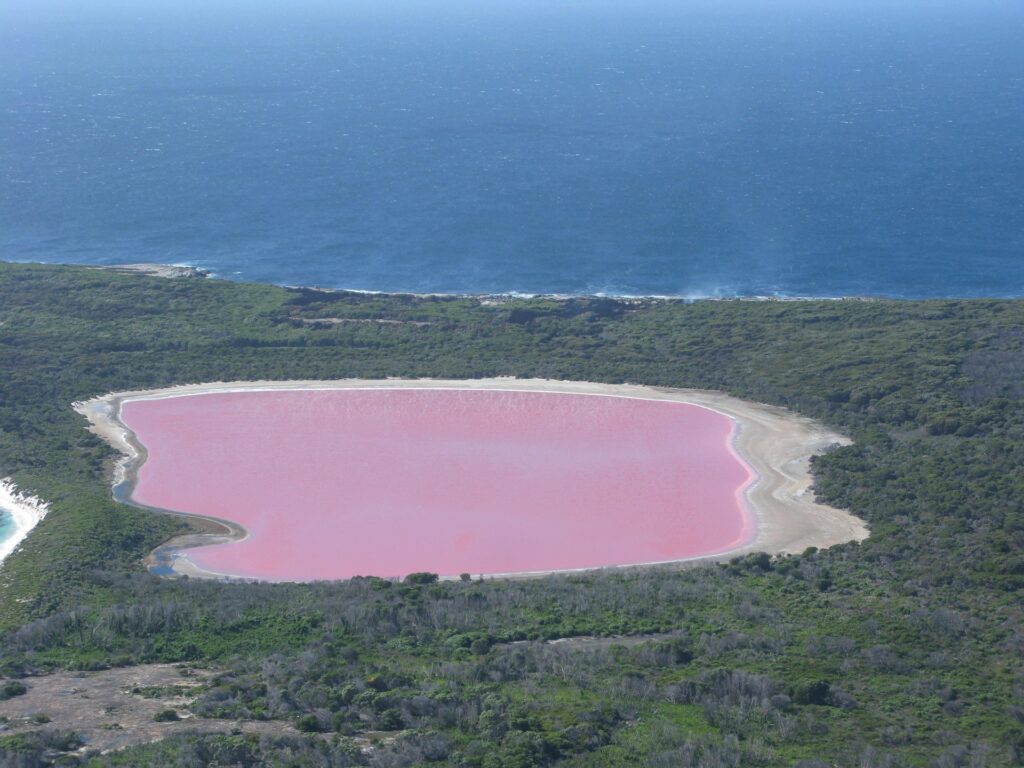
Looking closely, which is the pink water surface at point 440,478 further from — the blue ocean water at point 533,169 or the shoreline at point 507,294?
the blue ocean water at point 533,169

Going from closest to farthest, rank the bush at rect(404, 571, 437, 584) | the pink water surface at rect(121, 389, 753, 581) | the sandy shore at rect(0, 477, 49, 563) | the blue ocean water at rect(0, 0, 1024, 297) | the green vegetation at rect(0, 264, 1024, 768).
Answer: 1. the green vegetation at rect(0, 264, 1024, 768)
2. the bush at rect(404, 571, 437, 584)
3. the sandy shore at rect(0, 477, 49, 563)
4. the pink water surface at rect(121, 389, 753, 581)
5. the blue ocean water at rect(0, 0, 1024, 297)

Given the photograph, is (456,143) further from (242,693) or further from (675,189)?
(242,693)

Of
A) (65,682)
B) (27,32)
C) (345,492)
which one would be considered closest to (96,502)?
(345,492)

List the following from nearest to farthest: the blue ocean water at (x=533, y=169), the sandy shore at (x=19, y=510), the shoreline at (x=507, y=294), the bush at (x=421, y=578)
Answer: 1. the bush at (x=421, y=578)
2. the sandy shore at (x=19, y=510)
3. the shoreline at (x=507, y=294)
4. the blue ocean water at (x=533, y=169)

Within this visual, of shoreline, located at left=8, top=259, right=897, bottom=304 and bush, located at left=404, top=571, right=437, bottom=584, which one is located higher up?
shoreline, located at left=8, top=259, right=897, bottom=304

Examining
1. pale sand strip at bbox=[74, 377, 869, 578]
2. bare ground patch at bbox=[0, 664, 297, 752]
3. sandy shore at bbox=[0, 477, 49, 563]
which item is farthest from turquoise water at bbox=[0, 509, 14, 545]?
bare ground patch at bbox=[0, 664, 297, 752]

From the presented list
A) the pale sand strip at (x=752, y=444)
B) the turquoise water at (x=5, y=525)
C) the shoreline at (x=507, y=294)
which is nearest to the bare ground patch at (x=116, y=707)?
the pale sand strip at (x=752, y=444)

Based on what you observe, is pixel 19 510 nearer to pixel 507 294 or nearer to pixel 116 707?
pixel 116 707

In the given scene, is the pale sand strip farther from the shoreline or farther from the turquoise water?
the shoreline
